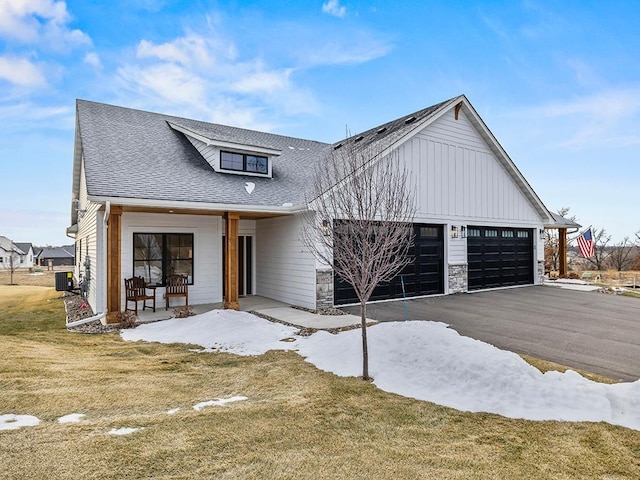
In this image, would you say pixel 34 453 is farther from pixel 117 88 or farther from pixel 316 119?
pixel 316 119

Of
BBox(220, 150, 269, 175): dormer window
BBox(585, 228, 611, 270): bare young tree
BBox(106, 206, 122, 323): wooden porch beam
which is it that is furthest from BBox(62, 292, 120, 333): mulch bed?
BBox(585, 228, 611, 270): bare young tree

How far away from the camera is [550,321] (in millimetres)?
8734

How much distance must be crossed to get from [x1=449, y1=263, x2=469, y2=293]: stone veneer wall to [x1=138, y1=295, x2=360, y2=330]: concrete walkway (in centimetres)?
506

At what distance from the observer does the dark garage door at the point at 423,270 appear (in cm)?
1167

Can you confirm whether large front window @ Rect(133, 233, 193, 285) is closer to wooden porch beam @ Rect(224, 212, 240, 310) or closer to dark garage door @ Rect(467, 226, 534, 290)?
wooden porch beam @ Rect(224, 212, 240, 310)

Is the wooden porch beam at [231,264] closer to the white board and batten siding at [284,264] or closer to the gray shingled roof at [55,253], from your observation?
the white board and batten siding at [284,264]

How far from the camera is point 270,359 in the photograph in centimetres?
602

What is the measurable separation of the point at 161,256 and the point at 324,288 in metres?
4.75

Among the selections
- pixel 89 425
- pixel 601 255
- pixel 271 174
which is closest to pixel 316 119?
pixel 271 174

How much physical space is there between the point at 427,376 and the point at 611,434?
6.44ft

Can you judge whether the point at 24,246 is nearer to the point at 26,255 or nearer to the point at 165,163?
the point at 26,255

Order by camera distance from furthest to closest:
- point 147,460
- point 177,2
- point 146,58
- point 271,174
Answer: point 146,58, point 271,174, point 177,2, point 147,460

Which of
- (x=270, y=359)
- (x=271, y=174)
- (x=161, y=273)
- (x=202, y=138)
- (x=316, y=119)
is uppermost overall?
(x=316, y=119)

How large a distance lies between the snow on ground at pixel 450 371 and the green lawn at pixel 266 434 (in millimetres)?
276
